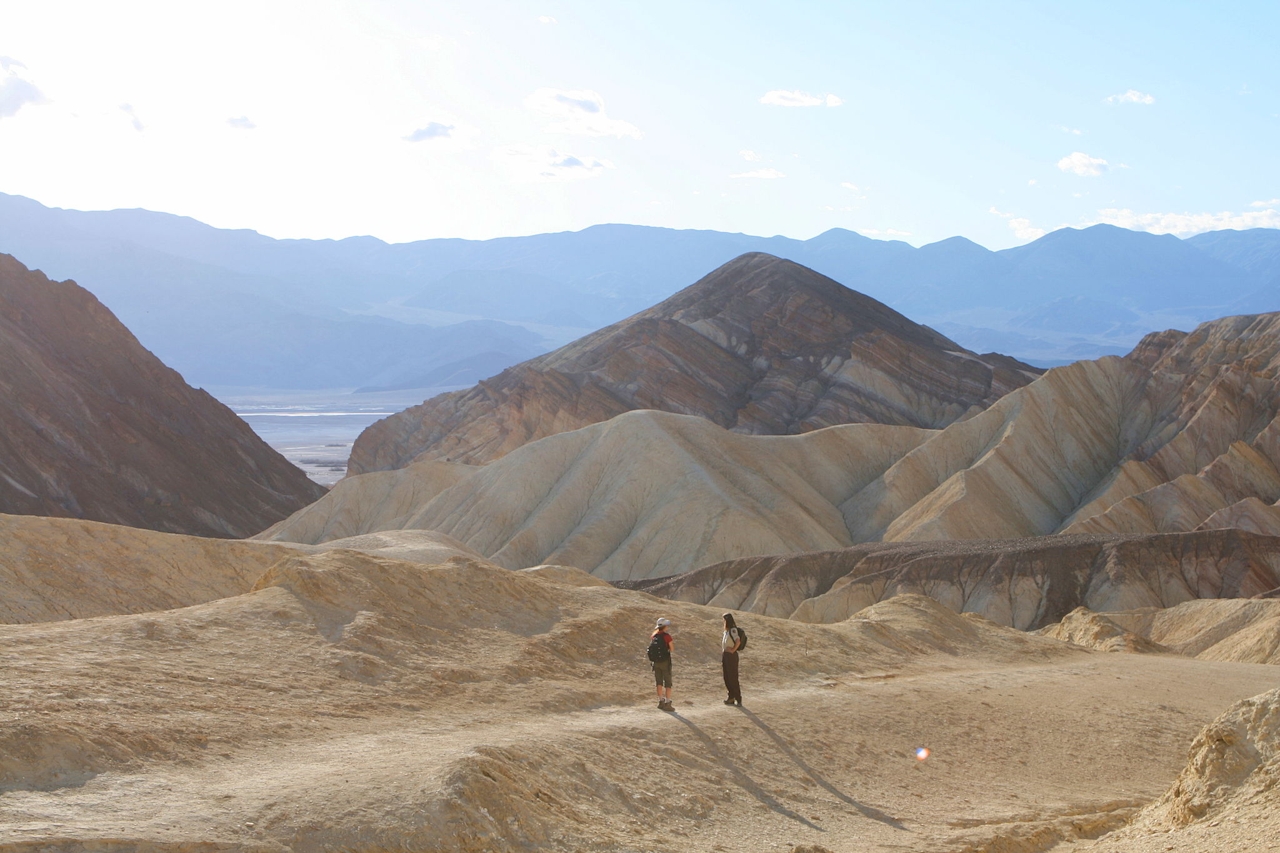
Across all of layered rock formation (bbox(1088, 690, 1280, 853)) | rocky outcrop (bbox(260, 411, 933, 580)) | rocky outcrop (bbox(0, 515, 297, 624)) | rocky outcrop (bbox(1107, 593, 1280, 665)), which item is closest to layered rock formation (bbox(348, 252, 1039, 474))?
rocky outcrop (bbox(260, 411, 933, 580))

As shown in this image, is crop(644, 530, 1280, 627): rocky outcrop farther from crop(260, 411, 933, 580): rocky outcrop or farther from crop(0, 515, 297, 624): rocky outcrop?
crop(0, 515, 297, 624): rocky outcrop

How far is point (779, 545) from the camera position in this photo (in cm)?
5409

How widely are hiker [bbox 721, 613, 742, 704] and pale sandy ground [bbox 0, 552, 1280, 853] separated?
55 cm

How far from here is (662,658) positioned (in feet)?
50.8

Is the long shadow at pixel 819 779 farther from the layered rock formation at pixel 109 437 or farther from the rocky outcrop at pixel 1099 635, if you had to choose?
the layered rock formation at pixel 109 437

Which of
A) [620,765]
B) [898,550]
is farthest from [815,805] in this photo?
[898,550]

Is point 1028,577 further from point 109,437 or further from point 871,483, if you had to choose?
point 109,437

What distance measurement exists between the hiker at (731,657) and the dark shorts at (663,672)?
84cm

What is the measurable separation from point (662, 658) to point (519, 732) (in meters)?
2.77

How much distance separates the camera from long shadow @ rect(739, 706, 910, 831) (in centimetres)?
1365

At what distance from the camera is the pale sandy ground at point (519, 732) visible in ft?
32.8

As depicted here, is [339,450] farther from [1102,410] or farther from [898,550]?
[898,550]

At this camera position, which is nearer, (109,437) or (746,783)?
(746,783)

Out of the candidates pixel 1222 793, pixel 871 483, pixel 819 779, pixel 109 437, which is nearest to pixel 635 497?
pixel 871 483
